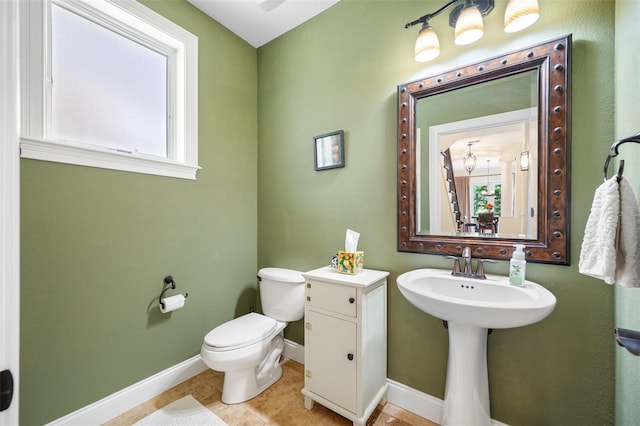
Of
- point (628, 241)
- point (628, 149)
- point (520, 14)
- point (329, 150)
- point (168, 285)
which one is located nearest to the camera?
point (628, 241)

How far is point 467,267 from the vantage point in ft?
4.35

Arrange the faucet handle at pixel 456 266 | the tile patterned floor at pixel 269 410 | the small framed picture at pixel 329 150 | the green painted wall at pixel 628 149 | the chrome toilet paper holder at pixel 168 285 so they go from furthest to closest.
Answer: the small framed picture at pixel 329 150 < the chrome toilet paper holder at pixel 168 285 < the tile patterned floor at pixel 269 410 < the faucet handle at pixel 456 266 < the green painted wall at pixel 628 149

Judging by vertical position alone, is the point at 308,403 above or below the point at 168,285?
below

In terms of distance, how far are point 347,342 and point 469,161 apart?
46.2 inches

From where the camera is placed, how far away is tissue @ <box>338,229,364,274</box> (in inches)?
60.4

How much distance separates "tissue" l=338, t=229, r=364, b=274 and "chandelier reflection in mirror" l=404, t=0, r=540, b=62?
3.62 feet

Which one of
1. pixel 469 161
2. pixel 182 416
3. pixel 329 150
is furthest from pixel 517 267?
pixel 182 416

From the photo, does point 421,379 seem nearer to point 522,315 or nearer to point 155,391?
point 522,315

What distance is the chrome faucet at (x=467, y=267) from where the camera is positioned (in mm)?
1280

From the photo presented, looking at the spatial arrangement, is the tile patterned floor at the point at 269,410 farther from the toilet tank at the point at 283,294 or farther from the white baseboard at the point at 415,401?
the toilet tank at the point at 283,294

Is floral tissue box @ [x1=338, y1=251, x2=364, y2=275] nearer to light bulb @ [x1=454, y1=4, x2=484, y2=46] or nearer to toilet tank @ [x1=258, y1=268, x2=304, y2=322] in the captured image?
toilet tank @ [x1=258, y1=268, x2=304, y2=322]

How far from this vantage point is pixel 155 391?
1.65m

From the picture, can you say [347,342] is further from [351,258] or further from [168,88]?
[168,88]

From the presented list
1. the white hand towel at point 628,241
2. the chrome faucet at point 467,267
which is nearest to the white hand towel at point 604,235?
the white hand towel at point 628,241
